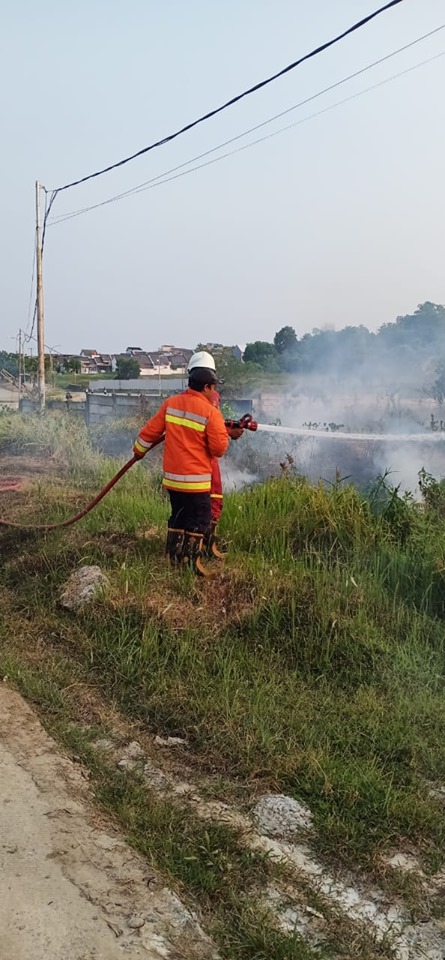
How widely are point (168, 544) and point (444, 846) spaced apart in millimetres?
2878

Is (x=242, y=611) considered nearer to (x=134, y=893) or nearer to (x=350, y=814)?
(x=350, y=814)

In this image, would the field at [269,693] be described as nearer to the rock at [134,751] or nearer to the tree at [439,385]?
the rock at [134,751]

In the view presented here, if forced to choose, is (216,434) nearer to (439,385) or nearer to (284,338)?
(439,385)

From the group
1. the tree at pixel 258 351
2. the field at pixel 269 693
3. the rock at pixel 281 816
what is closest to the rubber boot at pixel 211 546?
the field at pixel 269 693

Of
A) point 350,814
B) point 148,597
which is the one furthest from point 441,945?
point 148,597

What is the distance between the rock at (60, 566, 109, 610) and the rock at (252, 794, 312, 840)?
2071 mm

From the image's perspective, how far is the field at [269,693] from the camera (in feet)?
A: 8.46

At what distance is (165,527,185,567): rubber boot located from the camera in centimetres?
514

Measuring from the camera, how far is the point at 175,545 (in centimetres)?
518

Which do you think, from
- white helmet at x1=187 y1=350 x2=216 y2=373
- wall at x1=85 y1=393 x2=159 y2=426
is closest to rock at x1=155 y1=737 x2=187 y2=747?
white helmet at x1=187 y1=350 x2=216 y2=373


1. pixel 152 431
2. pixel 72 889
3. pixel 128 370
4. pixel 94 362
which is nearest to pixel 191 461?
pixel 152 431

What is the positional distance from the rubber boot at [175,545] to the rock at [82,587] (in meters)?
0.50

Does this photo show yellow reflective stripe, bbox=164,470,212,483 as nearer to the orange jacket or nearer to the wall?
the orange jacket

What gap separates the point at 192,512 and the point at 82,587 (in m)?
0.91
